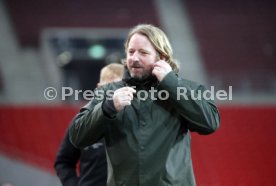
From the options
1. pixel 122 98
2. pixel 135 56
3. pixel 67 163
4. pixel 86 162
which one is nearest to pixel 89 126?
pixel 122 98

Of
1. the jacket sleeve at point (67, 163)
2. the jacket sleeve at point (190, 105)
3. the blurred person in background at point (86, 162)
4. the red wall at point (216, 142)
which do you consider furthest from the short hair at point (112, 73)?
the red wall at point (216, 142)

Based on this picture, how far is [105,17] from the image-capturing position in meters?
10.7

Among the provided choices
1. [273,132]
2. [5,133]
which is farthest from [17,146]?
[273,132]

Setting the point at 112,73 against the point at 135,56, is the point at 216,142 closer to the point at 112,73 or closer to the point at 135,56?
the point at 112,73

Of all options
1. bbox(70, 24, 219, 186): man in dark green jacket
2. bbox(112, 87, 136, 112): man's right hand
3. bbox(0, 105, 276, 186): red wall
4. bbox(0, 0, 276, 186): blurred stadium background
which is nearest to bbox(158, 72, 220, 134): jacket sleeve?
bbox(70, 24, 219, 186): man in dark green jacket

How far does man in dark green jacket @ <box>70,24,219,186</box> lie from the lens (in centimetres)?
196

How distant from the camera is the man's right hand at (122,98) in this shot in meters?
1.91

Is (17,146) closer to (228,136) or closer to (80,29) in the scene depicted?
(228,136)

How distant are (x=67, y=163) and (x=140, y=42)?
108 centimetres

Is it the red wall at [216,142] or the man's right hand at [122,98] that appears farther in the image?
the red wall at [216,142]

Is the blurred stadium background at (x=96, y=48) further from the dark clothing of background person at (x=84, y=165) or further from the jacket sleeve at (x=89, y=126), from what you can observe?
the jacket sleeve at (x=89, y=126)

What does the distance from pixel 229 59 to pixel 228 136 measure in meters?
4.94

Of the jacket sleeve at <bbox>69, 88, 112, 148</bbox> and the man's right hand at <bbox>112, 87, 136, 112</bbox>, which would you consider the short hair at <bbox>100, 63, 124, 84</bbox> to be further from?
the man's right hand at <bbox>112, 87, 136, 112</bbox>

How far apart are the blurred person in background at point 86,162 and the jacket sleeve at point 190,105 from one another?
83 centimetres
